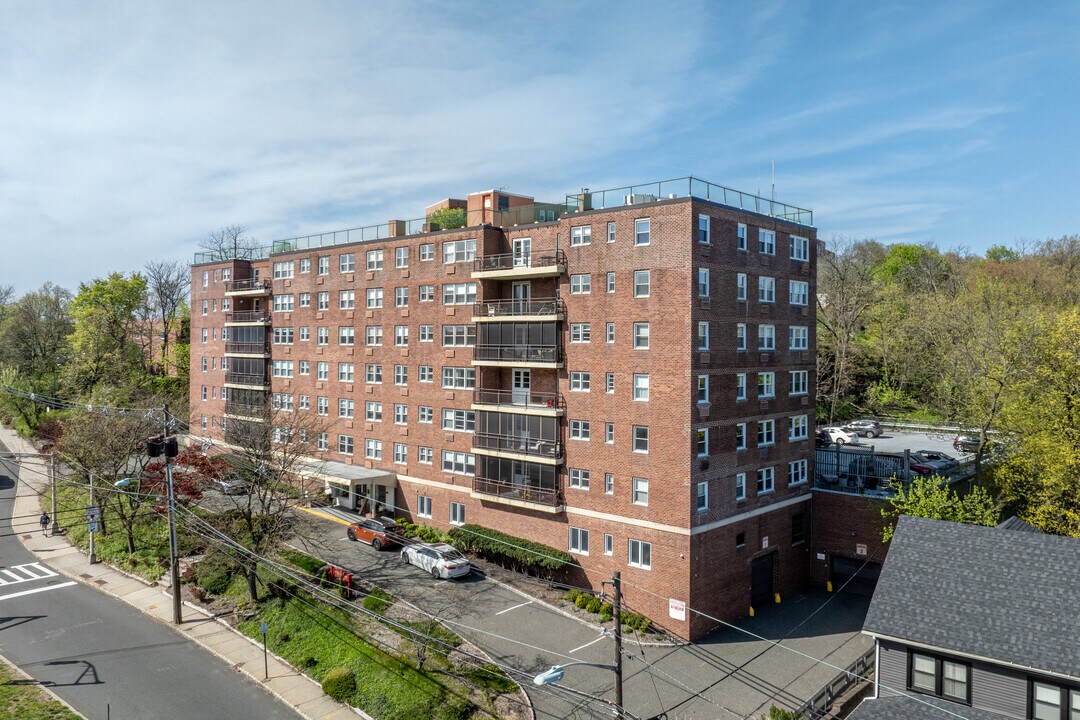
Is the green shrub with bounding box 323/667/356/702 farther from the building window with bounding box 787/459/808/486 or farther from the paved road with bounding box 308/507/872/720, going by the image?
the building window with bounding box 787/459/808/486

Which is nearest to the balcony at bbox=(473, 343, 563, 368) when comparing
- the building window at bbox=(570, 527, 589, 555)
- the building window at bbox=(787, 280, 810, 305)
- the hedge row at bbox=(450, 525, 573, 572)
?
the building window at bbox=(570, 527, 589, 555)

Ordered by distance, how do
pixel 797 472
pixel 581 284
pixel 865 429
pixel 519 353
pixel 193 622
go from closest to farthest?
pixel 193 622 → pixel 581 284 → pixel 519 353 → pixel 797 472 → pixel 865 429

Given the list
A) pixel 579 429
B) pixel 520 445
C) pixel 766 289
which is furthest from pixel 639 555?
pixel 766 289

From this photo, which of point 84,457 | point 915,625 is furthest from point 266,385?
point 915,625

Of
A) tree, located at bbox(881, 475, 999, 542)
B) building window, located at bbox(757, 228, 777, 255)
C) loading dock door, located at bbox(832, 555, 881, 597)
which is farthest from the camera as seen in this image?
loading dock door, located at bbox(832, 555, 881, 597)

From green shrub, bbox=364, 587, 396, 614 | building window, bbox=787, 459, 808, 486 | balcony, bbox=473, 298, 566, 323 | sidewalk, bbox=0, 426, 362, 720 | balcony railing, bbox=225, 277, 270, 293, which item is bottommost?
sidewalk, bbox=0, 426, 362, 720

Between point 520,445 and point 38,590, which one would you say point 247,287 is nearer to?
point 38,590

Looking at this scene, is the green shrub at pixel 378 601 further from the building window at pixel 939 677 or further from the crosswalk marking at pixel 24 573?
the crosswalk marking at pixel 24 573

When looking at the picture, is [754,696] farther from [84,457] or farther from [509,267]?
[84,457]
